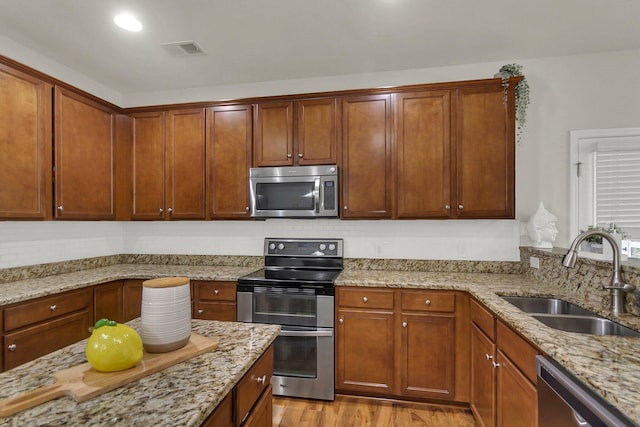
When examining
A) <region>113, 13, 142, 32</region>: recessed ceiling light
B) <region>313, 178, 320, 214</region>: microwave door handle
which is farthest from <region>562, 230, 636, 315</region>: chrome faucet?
<region>113, 13, 142, 32</region>: recessed ceiling light

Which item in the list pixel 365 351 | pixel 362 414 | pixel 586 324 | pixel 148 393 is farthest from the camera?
pixel 365 351

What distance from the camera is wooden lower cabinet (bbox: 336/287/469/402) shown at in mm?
2342

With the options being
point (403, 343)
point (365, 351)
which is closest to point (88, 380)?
point (365, 351)

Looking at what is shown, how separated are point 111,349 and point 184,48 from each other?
245 cm

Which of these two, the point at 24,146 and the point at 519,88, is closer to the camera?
the point at 24,146

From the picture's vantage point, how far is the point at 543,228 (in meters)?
2.56

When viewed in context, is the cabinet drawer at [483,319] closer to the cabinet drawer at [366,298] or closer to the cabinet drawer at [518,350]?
the cabinet drawer at [518,350]

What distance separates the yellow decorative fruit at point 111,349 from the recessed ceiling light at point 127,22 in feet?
7.13

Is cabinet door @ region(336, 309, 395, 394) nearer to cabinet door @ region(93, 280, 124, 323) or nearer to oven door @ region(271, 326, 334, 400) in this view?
oven door @ region(271, 326, 334, 400)

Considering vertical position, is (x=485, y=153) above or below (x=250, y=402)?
above

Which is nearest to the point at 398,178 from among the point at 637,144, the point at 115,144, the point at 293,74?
the point at 293,74

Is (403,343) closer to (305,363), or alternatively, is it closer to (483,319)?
(483,319)

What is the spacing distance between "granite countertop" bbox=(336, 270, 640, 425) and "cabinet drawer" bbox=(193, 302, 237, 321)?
129cm

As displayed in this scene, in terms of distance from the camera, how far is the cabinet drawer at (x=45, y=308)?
6.52 feet
